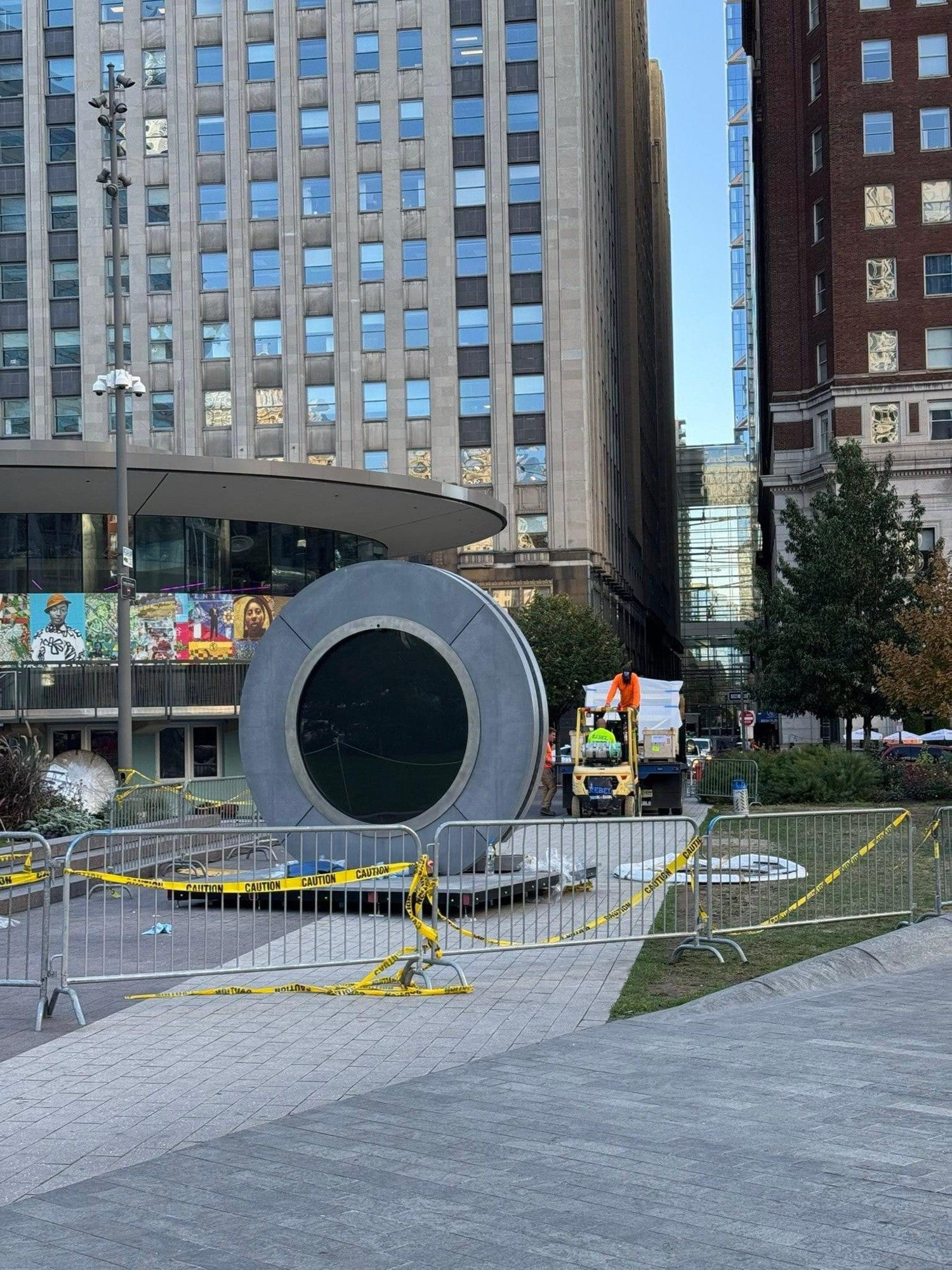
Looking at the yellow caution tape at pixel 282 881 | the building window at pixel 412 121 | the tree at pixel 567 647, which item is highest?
the building window at pixel 412 121

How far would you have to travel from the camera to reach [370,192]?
227ft

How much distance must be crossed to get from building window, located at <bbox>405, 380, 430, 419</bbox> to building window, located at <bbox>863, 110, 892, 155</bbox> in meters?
22.9

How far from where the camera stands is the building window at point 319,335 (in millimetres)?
69125

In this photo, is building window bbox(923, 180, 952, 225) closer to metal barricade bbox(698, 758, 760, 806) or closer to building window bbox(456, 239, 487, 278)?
building window bbox(456, 239, 487, 278)

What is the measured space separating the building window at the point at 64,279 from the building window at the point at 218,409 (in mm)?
8415

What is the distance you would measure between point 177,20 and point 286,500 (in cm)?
4119

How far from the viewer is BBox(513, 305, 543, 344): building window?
223 feet

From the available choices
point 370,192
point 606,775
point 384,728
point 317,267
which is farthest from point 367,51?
point 384,728

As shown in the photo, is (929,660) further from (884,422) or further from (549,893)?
(884,422)

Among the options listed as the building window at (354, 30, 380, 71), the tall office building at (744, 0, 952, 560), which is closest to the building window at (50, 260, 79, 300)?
the building window at (354, 30, 380, 71)

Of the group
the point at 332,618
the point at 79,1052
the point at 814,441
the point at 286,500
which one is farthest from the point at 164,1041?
the point at 814,441

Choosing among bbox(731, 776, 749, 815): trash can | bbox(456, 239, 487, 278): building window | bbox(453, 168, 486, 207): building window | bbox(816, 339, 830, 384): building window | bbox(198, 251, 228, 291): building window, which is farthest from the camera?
bbox(198, 251, 228, 291): building window

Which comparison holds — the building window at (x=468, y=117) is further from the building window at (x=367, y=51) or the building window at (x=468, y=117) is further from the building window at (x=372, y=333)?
the building window at (x=372, y=333)

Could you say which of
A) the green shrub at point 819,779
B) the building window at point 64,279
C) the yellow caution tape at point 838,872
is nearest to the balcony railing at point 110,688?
the green shrub at point 819,779
